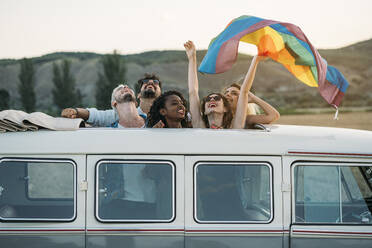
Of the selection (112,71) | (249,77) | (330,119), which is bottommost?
(330,119)

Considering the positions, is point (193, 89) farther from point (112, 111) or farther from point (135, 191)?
point (135, 191)

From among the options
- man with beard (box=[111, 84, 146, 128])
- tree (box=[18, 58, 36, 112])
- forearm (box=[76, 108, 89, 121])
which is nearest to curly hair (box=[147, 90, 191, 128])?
man with beard (box=[111, 84, 146, 128])

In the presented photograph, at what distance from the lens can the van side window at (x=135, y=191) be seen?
4.36 metres

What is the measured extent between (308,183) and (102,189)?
6.65 feet

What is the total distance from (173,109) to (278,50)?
1.47 m

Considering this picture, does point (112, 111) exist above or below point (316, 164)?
above

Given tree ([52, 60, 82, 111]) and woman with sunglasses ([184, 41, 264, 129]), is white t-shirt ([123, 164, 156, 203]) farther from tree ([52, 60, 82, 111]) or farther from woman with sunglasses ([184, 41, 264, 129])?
tree ([52, 60, 82, 111])

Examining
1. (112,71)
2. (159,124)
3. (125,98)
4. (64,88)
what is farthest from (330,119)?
(159,124)

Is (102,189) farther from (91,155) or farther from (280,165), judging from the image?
(280,165)

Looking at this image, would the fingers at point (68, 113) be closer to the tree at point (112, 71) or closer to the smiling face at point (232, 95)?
the smiling face at point (232, 95)

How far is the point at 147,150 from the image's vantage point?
4410mm

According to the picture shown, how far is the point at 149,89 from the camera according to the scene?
255 inches

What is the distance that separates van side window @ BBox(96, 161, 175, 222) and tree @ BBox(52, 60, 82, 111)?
6902 cm

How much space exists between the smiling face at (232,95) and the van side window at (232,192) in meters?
1.59
